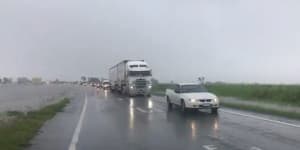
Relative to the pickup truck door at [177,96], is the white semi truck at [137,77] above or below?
above

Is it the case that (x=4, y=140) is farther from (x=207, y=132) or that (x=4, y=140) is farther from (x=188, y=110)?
(x=188, y=110)

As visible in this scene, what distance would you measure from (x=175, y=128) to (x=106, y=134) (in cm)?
293

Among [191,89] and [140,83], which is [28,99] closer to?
[140,83]

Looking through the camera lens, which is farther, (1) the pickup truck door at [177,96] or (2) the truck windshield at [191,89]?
(1) the pickup truck door at [177,96]

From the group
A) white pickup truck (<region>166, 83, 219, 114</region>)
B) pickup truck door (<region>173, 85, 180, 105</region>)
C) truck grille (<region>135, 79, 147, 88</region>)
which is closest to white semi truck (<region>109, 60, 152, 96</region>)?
truck grille (<region>135, 79, 147, 88</region>)

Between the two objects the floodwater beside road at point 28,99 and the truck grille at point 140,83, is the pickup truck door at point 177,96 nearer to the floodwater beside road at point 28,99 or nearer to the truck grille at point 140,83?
the floodwater beside road at point 28,99

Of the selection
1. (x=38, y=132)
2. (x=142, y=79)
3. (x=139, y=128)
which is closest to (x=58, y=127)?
(x=38, y=132)

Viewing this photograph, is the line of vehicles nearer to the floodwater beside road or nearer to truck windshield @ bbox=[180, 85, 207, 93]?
truck windshield @ bbox=[180, 85, 207, 93]

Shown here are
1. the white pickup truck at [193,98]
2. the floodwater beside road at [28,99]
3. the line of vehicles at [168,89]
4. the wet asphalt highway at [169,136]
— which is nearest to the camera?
the wet asphalt highway at [169,136]

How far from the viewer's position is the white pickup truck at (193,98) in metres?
29.0

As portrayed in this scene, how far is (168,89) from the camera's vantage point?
36344 mm

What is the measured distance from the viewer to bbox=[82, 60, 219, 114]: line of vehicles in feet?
95.5

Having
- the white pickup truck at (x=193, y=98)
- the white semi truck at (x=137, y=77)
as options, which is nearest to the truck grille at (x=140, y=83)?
the white semi truck at (x=137, y=77)

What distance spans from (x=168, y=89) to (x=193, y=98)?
23.5 feet
